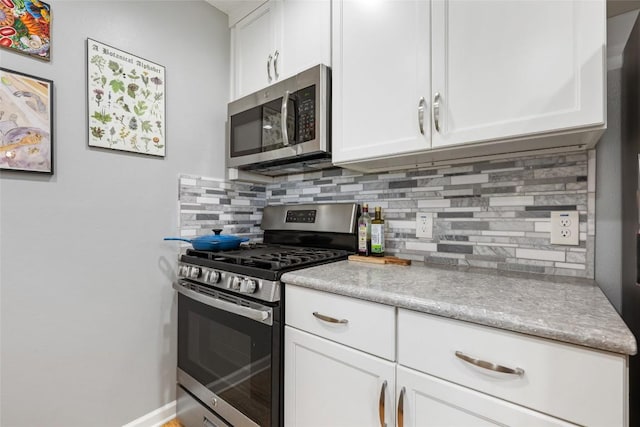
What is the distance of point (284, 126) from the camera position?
1.55 metres

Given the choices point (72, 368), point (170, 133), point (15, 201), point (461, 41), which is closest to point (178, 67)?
point (170, 133)

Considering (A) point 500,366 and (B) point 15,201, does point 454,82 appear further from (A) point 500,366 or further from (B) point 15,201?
(B) point 15,201

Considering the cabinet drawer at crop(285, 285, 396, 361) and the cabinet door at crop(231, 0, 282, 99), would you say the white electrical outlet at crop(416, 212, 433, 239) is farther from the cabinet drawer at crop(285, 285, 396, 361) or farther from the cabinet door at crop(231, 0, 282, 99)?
the cabinet door at crop(231, 0, 282, 99)

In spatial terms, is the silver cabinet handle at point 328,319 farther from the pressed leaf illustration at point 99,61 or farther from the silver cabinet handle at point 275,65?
the pressed leaf illustration at point 99,61

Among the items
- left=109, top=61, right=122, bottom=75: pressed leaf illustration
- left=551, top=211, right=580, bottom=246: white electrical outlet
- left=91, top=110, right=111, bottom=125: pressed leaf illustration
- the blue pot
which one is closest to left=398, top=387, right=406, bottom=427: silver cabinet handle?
left=551, top=211, right=580, bottom=246: white electrical outlet

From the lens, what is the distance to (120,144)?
1.51 m

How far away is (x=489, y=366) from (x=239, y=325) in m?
0.95

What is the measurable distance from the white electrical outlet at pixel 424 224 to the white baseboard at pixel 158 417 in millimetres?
1699

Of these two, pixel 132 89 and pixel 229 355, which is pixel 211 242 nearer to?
pixel 229 355

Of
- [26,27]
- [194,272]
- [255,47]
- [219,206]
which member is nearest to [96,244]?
[194,272]

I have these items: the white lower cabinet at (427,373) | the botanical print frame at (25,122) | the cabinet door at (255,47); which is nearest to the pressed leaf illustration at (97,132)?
the botanical print frame at (25,122)

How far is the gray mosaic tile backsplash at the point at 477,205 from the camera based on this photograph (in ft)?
3.77

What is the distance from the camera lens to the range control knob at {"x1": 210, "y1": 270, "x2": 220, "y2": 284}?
4.50ft

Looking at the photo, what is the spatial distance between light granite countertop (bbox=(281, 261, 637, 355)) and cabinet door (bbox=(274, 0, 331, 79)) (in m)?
1.07
